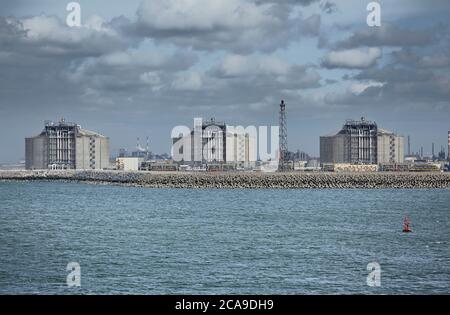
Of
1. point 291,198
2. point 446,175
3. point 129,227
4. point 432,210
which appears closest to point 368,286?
point 129,227

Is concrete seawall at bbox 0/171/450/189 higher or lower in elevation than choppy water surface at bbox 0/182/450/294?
higher

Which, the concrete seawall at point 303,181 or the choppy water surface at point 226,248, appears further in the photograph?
the concrete seawall at point 303,181

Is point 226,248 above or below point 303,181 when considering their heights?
below

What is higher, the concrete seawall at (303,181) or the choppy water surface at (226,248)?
the concrete seawall at (303,181)

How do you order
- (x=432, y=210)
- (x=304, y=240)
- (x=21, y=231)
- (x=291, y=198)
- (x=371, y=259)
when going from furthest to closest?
(x=291, y=198) < (x=432, y=210) < (x=21, y=231) < (x=304, y=240) < (x=371, y=259)

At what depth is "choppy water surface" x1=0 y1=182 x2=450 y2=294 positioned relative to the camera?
37.0 m

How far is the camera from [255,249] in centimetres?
5003

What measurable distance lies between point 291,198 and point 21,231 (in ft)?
165

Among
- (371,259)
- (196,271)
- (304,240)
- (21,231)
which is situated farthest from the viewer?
(21,231)

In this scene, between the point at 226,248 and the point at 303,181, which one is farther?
the point at 303,181

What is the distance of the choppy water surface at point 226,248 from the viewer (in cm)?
3703

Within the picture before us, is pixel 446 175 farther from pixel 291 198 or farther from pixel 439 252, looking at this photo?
pixel 439 252

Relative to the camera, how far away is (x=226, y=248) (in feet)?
166

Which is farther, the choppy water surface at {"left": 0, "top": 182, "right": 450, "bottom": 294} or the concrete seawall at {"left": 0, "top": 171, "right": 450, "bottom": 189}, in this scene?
the concrete seawall at {"left": 0, "top": 171, "right": 450, "bottom": 189}
